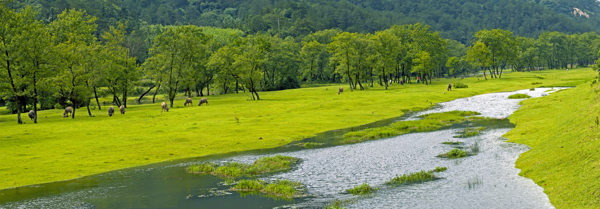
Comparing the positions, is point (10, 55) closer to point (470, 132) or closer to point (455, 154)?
point (455, 154)

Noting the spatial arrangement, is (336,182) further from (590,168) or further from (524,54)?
(524,54)

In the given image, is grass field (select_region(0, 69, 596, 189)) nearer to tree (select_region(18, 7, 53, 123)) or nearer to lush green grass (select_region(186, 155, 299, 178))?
lush green grass (select_region(186, 155, 299, 178))

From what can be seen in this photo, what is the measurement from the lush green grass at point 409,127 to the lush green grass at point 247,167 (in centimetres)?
1038

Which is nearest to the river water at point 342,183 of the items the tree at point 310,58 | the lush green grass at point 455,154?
the lush green grass at point 455,154

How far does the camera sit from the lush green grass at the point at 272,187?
2400 cm

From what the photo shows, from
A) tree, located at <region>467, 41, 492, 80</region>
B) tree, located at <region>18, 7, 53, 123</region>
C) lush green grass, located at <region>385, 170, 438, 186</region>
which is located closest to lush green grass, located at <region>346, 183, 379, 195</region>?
lush green grass, located at <region>385, 170, 438, 186</region>

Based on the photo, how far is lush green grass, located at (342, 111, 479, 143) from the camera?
1697 inches

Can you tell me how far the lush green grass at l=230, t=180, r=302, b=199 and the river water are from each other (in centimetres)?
85

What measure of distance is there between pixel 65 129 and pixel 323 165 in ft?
124

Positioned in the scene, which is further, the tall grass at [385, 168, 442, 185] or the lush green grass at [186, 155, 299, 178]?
the lush green grass at [186, 155, 299, 178]

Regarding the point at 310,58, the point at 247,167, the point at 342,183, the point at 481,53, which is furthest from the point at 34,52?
the point at 481,53

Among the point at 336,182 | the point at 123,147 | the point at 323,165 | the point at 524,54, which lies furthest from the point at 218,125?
the point at 524,54

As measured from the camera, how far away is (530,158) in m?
26.9

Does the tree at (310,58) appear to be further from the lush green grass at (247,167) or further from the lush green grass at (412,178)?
the lush green grass at (412,178)
